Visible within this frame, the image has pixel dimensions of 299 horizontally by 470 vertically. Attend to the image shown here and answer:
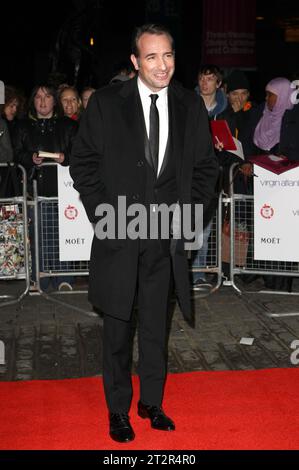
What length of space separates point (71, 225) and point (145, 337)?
3092mm

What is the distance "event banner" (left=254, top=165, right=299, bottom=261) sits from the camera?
6.82m

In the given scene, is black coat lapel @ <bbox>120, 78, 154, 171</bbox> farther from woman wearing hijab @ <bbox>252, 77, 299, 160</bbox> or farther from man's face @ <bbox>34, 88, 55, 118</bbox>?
woman wearing hijab @ <bbox>252, 77, 299, 160</bbox>

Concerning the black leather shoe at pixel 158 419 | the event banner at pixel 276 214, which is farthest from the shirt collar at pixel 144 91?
the event banner at pixel 276 214

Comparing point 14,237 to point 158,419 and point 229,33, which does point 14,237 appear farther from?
point 229,33

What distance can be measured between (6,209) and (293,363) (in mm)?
3204

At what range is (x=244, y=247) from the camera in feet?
24.7

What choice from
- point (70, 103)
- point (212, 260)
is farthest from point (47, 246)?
point (212, 260)

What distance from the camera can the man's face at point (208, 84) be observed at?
7777 mm

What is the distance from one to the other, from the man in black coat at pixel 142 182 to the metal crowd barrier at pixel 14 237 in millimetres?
3190

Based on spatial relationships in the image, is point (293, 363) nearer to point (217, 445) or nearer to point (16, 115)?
point (217, 445)

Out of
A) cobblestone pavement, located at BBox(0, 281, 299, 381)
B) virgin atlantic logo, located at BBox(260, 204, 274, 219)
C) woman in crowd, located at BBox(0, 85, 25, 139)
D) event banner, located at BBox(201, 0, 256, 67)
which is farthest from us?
event banner, located at BBox(201, 0, 256, 67)

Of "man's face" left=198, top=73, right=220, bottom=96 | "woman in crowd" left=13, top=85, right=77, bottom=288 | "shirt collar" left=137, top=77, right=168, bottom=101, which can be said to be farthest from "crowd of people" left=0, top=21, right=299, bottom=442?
"man's face" left=198, top=73, right=220, bottom=96

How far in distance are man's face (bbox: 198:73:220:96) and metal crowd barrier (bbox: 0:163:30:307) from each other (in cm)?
209

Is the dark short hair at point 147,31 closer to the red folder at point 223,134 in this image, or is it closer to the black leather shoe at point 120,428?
the black leather shoe at point 120,428
